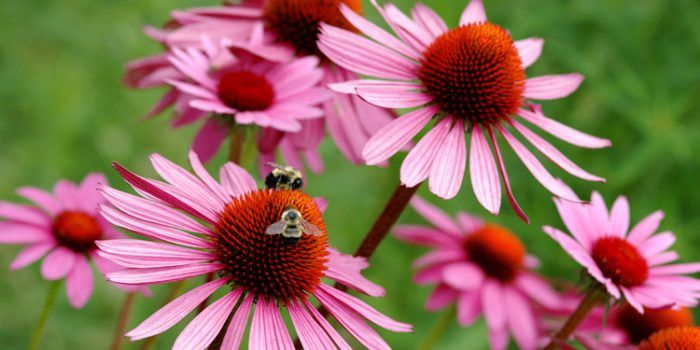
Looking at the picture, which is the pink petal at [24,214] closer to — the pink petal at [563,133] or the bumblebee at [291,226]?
the bumblebee at [291,226]

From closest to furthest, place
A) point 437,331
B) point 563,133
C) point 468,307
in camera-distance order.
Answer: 1. point 563,133
2. point 437,331
3. point 468,307

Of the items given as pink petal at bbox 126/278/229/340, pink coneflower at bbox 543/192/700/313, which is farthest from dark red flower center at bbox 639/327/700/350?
pink petal at bbox 126/278/229/340

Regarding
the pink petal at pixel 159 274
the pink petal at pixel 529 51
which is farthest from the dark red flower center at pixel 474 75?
the pink petal at pixel 159 274

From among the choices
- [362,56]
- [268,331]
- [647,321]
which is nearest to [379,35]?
[362,56]

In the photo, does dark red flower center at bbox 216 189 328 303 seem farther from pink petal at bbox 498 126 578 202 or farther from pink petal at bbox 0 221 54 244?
pink petal at bbox 0 221 54 244

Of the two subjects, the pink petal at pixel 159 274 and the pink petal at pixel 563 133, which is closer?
the pink petal at pixel 159 274

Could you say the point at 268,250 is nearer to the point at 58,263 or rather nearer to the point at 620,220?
the point at 58,263

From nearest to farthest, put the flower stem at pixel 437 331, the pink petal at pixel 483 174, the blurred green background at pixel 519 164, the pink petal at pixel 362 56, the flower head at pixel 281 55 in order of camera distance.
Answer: the pink petal at pixel 483 174
the pink petal at pixel 362 56
the flower head at pixel 281 55
the flower stem at pixel 437 331
the blurred green background at pixel 519 164
